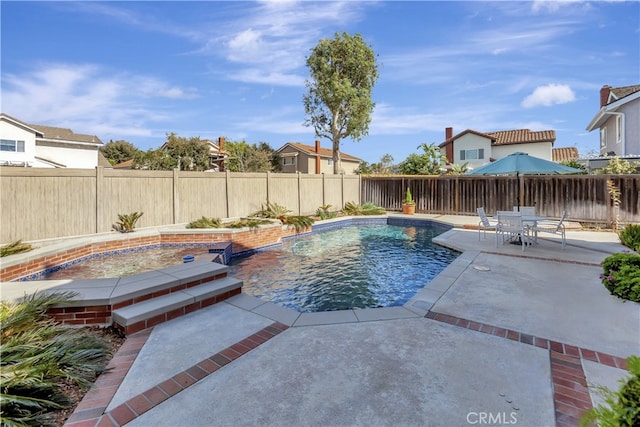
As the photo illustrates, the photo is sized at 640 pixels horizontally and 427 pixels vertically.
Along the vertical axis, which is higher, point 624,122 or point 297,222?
point 624,122

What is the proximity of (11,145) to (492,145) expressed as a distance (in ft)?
125

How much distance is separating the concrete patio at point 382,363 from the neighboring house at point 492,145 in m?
27.6

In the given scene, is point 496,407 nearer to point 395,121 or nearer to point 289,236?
point 289,236

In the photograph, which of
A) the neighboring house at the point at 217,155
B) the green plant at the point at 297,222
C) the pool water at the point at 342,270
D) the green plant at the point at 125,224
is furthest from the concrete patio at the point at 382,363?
the neighboring house at the point at 217,155

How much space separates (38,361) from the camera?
2369 mm

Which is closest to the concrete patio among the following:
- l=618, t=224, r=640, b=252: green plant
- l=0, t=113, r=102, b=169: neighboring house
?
l=618, t=224, r=640, b=252: green plant

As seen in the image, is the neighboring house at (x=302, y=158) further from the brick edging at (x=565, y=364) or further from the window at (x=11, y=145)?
the brick edging at (x=565, y=364)

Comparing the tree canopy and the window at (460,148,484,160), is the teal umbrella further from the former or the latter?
the window at (460,148,484,160)

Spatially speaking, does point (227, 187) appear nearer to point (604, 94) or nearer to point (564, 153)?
point (604, 94)

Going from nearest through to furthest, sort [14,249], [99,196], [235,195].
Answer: [14,249] → [99,196] → [235,195]

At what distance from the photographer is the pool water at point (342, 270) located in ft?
16.8

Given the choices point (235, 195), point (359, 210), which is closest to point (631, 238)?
point (359, 210)

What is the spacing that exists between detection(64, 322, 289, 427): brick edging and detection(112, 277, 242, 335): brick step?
20 centimetres

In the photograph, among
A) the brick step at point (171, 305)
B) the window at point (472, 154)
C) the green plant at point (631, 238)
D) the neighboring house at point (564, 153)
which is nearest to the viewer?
the brick step at point (171, 305)
